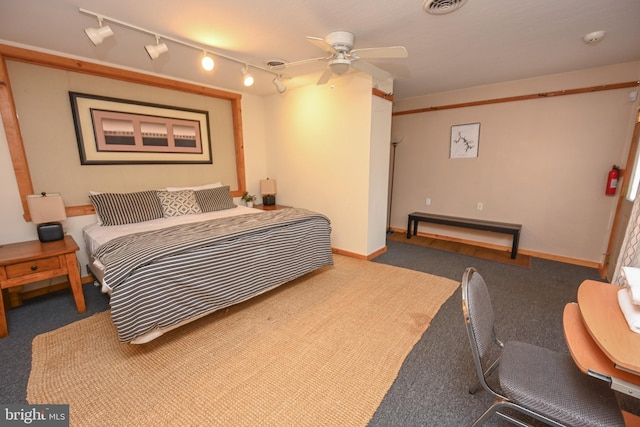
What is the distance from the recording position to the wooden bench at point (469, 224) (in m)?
3.50

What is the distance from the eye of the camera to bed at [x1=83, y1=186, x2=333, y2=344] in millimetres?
1688

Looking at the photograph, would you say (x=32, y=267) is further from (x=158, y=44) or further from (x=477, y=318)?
(x=477, y=318)

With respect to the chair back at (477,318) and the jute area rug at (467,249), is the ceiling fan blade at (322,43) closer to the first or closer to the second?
the chair back at (477,318)

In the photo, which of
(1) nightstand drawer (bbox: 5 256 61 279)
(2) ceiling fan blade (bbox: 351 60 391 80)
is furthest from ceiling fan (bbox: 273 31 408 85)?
(1) nightstand drawer (bbox: 5 256 61 279)

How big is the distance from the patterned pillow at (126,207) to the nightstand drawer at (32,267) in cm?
66

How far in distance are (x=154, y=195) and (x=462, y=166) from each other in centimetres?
429

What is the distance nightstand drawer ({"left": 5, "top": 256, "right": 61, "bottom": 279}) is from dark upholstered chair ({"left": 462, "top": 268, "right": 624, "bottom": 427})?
298cm

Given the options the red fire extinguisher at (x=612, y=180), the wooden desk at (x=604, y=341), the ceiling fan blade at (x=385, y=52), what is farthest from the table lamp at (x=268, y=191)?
the red fire extinguisher at (x=612, y=180)

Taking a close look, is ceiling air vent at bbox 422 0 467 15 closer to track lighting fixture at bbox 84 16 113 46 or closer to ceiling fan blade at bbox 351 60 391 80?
ceiling fan blade at bbox 351 60 391 80

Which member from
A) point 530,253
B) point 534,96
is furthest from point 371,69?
point 530,253

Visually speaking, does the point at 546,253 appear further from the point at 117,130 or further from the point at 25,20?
the point at 25,20

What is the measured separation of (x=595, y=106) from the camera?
307cm

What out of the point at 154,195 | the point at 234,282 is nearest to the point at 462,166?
the point at 234,282

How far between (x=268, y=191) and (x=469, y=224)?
3036mm
